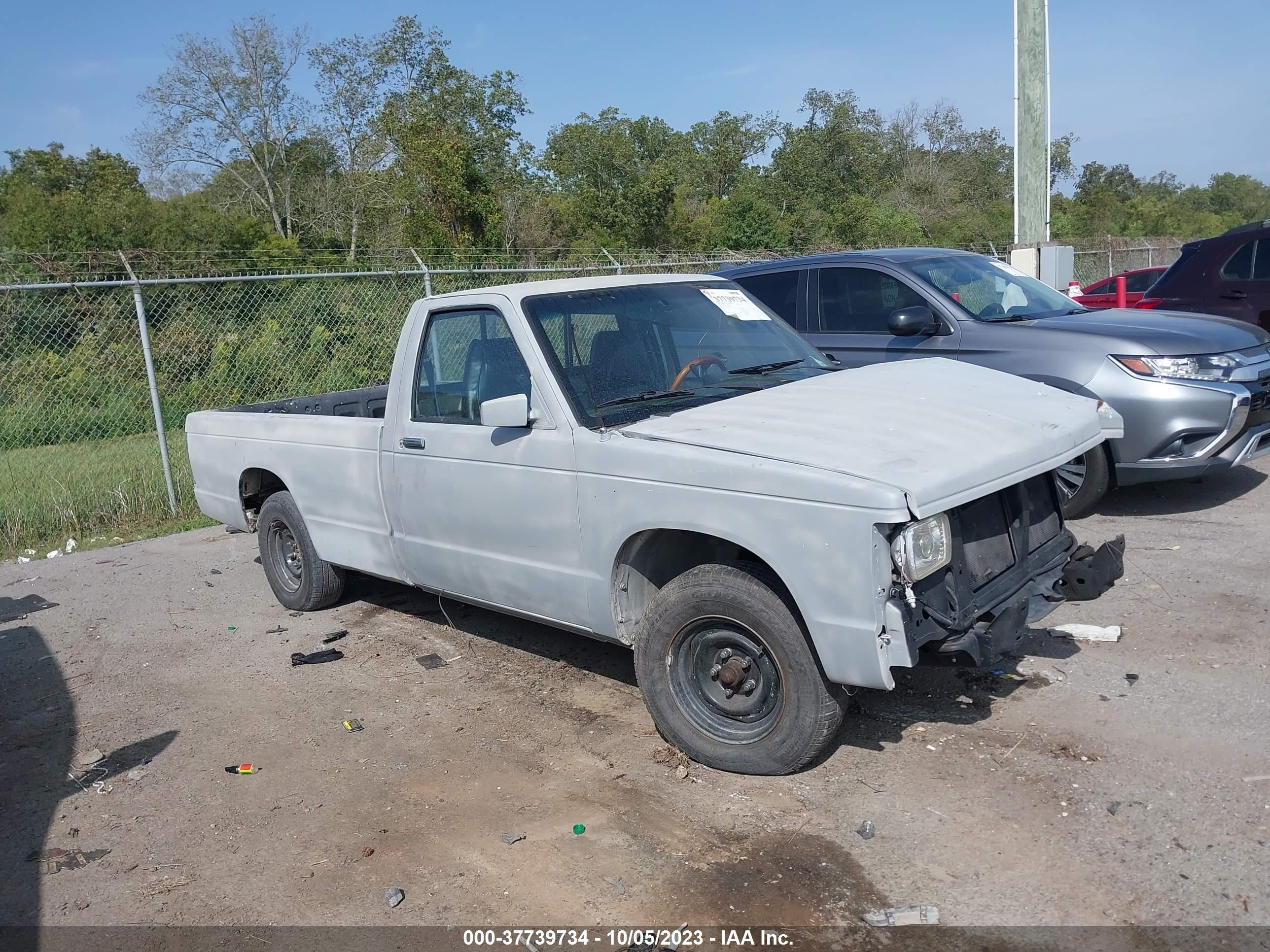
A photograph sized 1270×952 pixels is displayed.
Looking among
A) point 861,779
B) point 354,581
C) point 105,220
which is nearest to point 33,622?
point 354,581

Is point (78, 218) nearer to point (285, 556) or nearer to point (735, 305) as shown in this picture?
point (285, 556)

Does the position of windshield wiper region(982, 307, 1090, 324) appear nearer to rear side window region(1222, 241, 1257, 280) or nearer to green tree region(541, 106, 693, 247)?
rear side window region(1222, 241, 1257, 280)

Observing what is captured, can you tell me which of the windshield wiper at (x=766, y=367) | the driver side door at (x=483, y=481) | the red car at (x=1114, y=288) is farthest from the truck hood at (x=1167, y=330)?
the red car at (x=1114, y=288)

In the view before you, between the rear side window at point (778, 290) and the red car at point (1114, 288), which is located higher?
the rear side window at point (778, 290)

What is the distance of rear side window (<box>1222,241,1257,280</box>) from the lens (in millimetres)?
9156

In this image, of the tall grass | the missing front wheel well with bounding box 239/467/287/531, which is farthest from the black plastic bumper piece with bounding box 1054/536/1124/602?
the tall grass

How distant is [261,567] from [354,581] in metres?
1.25

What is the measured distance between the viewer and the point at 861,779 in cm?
388

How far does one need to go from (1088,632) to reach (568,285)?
314 centimetres

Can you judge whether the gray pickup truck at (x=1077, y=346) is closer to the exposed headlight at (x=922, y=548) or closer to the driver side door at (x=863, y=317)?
the driver side door at (x=863, y=317)

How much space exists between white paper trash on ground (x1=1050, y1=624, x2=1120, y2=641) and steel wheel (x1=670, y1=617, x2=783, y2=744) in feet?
6.87

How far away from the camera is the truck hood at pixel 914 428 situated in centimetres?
346

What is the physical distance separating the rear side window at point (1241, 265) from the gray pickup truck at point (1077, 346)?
2082 millimetres

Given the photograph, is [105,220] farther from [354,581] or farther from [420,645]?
[420,645]
